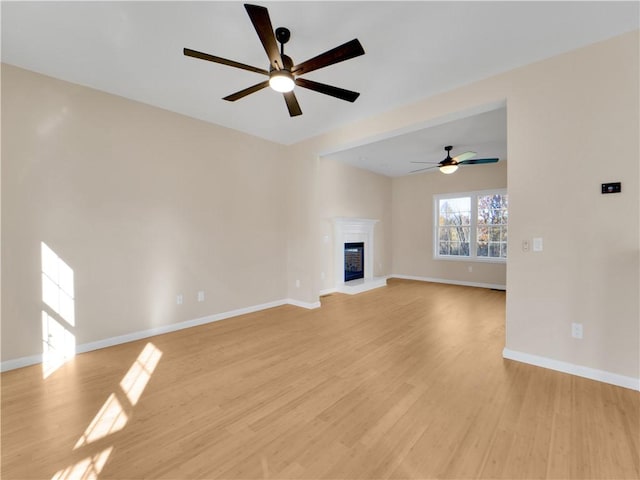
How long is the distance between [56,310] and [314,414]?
9.32ft

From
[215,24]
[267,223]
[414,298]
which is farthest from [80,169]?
→ [414,298]

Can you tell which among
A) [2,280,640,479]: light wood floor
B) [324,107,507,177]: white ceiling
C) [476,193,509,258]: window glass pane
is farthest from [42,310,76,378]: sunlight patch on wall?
[476,193,509,258]: window glass pane

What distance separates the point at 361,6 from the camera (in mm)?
1974

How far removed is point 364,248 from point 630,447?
17.9 ft

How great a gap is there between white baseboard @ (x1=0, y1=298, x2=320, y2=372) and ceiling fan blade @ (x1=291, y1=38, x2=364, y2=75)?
3.33 metres

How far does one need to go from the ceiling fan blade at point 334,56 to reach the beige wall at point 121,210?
91.5 inches

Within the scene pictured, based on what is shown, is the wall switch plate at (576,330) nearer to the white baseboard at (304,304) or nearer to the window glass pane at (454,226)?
the white baseboard at (304,304)

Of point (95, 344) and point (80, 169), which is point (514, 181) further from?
point (95, 344)

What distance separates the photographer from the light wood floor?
1.50 metres

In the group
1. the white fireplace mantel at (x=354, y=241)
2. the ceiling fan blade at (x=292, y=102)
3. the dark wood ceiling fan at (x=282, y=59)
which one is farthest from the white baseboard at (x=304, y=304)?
the dark wood ceiling fan at (x=282, y=59)

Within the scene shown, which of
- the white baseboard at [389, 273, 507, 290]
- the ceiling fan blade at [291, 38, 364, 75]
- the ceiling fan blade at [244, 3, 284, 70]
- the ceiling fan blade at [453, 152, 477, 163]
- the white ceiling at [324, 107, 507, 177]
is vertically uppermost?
the white ceiling at [324, 107, 507, 177]

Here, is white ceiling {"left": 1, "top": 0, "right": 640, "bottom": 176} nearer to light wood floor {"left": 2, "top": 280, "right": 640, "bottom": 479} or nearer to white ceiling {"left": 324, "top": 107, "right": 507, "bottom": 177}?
white ceiling {"left": 324, "top": 107, "right": 507, "bottom": 177}

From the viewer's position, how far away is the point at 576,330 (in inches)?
96.7

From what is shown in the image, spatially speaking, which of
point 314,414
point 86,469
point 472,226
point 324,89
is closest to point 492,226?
point 472,226
